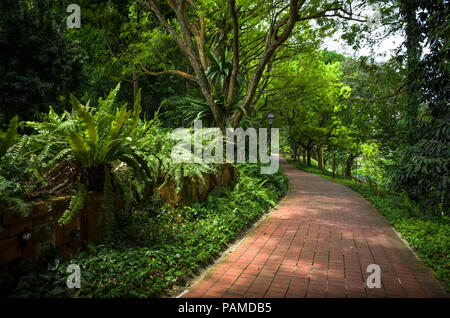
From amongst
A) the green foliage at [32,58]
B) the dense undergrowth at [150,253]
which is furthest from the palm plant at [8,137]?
the green foliage at [32,58]

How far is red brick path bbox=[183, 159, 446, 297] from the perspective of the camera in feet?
10.7

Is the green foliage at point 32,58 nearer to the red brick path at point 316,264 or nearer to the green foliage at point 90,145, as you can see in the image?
the green foliage at point 90,145

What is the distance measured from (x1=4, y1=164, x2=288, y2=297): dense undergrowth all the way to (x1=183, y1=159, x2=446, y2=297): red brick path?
29 centimetres

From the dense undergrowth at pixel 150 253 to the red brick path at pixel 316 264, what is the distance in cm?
29

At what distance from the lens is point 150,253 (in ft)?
11.4

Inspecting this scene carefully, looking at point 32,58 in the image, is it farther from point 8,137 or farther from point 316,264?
point 316,264

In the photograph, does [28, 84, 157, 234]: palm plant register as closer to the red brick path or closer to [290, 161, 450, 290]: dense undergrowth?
the red brick path

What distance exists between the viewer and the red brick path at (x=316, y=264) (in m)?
3.27

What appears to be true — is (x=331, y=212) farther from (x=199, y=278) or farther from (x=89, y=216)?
(x=89, y=216)

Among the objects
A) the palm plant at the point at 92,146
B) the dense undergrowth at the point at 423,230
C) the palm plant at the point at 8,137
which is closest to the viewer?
the palm plant at the point at 8,137

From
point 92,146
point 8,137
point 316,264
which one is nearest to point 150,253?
point 92,146

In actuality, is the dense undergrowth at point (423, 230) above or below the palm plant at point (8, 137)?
below
